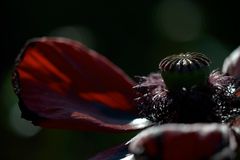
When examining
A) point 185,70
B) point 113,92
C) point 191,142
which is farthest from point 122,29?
point 191,142

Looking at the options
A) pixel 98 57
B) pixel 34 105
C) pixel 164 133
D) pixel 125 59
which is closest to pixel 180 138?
pixel 164 133

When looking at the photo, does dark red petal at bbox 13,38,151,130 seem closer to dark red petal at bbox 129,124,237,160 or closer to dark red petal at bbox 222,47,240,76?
dark red petal at bbox 222,47,240,76

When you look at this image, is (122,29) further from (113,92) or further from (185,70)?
(185,70)

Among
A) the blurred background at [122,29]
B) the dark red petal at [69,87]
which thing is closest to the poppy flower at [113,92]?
the dark red petal at [69,87]

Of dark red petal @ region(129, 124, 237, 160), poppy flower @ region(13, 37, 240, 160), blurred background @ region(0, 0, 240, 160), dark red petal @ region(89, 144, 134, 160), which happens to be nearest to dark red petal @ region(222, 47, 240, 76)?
poppy flower @ region(13, 37, 240, 160)

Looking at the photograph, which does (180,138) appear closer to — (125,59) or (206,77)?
(206,77)
